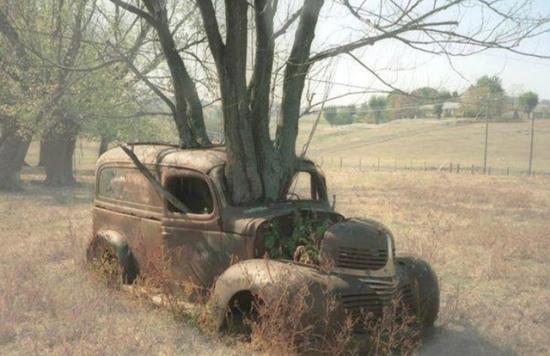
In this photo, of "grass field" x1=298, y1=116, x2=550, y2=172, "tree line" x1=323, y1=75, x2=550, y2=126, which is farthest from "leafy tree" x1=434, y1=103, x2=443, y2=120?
"grass field" x1=298, y1=116, x2=550, y2=172

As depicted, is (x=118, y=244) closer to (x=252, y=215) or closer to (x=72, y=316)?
(x=72, y=316)

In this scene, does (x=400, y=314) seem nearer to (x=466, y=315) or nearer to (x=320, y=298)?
(x=320, y=298)

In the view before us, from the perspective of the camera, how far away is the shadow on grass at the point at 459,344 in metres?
5.45

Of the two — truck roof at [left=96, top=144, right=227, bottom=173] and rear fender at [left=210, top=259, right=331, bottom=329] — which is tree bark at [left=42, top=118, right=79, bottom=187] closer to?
truck roof at [left=96, top=144, right=227, bottom=173]

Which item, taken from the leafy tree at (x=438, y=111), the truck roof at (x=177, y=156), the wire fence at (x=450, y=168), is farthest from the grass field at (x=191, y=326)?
the leafy tree at (x=438, y=111)

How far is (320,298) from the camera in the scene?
14.9ft

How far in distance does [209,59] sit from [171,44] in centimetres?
218

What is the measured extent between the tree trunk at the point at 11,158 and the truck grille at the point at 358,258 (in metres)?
19.1

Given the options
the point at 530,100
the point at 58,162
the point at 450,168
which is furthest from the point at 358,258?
the point at 530,100

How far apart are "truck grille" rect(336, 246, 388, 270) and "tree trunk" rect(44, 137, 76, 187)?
2178 cm

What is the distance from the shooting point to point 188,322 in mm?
5691

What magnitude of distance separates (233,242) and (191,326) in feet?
3.19

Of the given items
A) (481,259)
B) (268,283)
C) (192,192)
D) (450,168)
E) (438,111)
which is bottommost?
(450,168)

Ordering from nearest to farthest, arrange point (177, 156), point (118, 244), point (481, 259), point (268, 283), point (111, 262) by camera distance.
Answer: point (268, 283)
point (177, 156)
point (118, 244)
point (111, 262)
point (481, 259)
